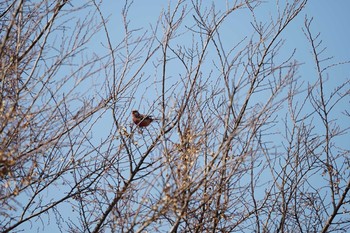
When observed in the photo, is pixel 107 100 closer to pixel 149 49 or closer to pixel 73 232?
pixel 149 49

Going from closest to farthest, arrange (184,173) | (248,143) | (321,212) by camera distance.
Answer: (184,173), (248,143), (321,212)

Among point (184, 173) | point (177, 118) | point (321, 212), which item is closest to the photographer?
point (184, 173)

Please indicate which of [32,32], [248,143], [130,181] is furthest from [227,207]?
[32,32]

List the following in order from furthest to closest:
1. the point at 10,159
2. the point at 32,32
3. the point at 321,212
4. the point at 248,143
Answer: the point at 321,212 < the point at 248,143 < the point at 32,32 < the point at 10,159

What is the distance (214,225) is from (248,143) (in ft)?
3.14

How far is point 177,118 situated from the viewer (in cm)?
490

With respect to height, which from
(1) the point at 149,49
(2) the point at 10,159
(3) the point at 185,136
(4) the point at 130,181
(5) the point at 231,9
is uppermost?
(5) the point at 231,9

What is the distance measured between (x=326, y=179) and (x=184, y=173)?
104 inches

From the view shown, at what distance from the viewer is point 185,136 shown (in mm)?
4473

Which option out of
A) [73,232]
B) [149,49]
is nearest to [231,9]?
[149,49]

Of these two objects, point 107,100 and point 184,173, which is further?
point 107,100

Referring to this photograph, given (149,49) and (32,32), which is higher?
(149,49)

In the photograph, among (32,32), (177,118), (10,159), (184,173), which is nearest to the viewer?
(10,159)

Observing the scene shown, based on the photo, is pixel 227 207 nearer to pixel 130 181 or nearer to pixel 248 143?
pixel 248 143
